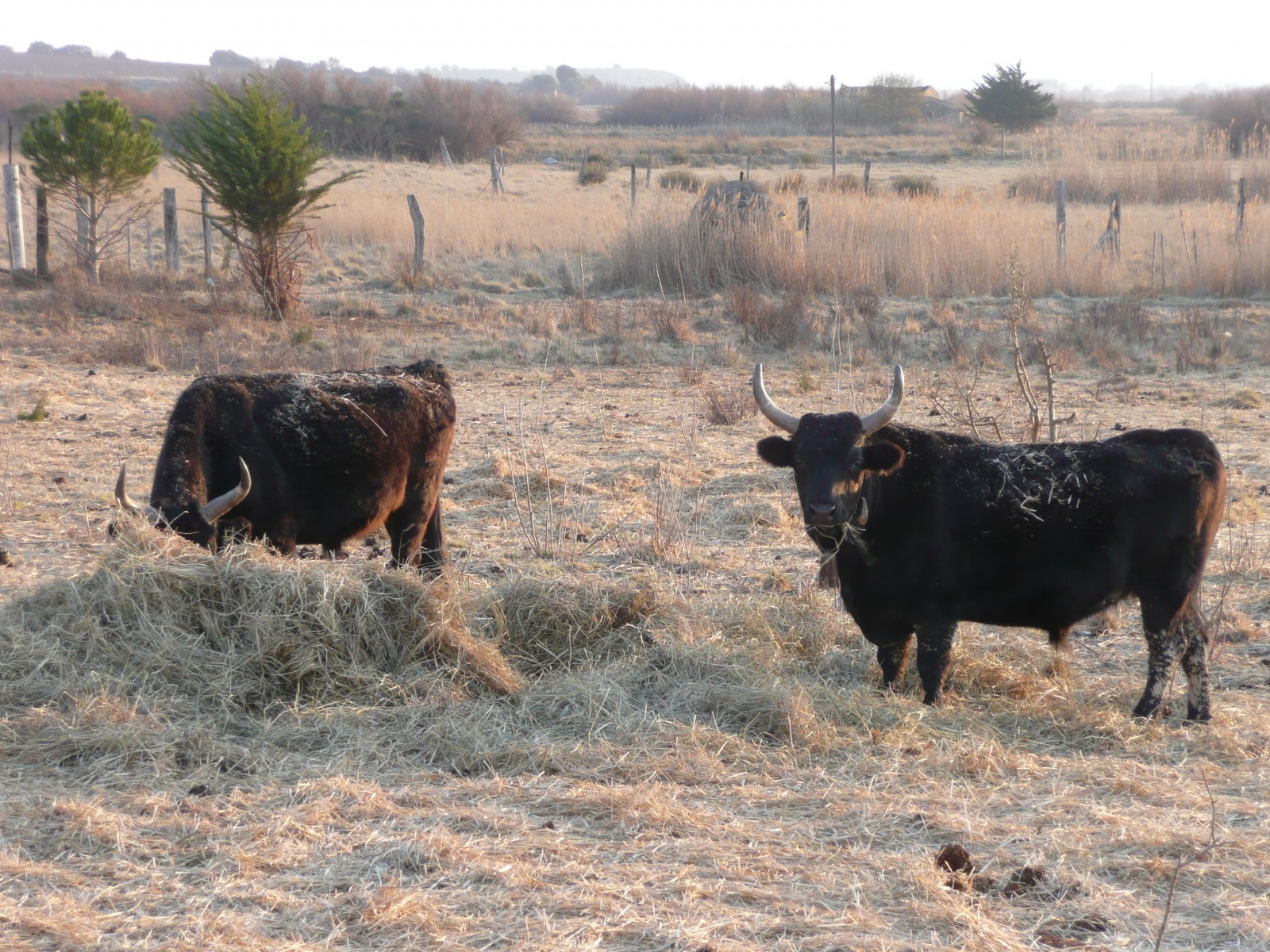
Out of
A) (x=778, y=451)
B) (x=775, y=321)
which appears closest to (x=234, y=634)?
(x=778, y=451)

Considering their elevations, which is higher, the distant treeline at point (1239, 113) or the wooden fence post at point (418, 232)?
the distant treeline at point (1239, 113)

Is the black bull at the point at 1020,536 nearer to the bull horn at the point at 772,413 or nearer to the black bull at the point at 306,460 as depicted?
the bull horn at the point at 772,413

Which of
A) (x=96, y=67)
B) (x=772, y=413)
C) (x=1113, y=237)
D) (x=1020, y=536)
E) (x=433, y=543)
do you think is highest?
(x=96, y=67)

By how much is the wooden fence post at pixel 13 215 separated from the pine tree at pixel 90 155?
645 millimetres

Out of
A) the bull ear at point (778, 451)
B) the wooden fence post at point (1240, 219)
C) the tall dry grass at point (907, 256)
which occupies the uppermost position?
the wooden fence post at point (1240, 219)

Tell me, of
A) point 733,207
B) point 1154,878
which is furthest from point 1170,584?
point 733,207

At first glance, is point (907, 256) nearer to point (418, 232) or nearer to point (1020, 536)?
point (418, 232)

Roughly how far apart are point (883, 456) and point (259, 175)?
45.3 ft

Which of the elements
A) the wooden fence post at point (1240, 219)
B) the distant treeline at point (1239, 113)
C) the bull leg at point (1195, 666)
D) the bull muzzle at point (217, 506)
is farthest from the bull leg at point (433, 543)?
the distant treeline at point (1239, 113)

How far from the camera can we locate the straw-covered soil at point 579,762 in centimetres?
357

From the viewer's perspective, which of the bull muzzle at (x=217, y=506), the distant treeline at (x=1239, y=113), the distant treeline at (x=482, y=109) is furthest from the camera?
the distant treeline at (x=482, y=109)

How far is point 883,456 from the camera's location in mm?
5504

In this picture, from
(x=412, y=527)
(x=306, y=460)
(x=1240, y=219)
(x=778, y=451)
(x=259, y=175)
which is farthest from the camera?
(x=1240, y=219)

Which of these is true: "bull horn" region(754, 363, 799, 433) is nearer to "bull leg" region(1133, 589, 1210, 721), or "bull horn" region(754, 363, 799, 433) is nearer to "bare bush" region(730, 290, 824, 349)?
"bull leg" region(1133, 589, 1210, 721)
